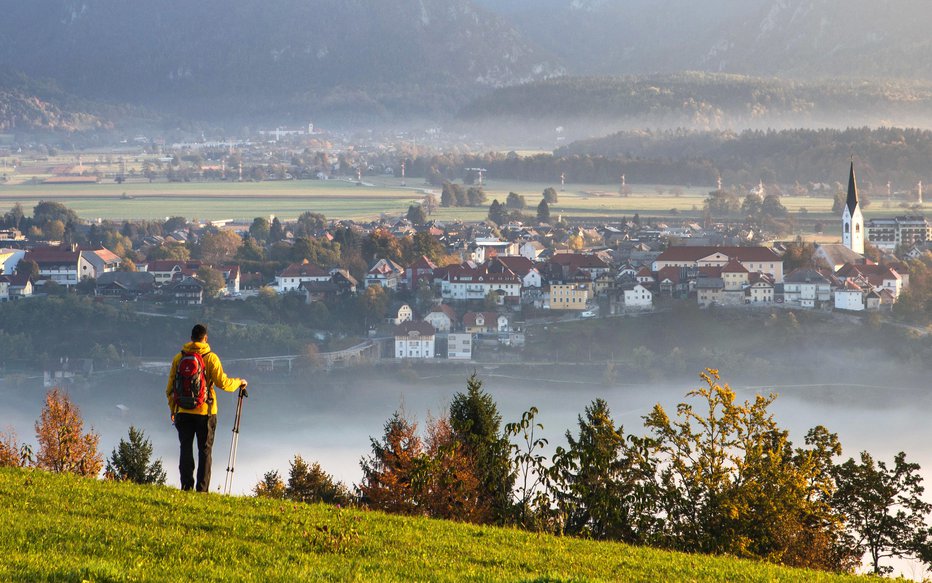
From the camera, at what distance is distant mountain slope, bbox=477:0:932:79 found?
410ft

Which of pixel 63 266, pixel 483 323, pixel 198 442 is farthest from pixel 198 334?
pixel 63 266

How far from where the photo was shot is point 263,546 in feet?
18.6

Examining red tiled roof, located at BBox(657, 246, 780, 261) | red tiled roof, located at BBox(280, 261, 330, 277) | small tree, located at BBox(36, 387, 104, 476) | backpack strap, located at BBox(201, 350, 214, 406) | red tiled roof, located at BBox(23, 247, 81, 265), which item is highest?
red tiled roof, located at BBox(657, 246, 780, 261)

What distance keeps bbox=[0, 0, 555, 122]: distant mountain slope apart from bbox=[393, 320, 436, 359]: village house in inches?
3994

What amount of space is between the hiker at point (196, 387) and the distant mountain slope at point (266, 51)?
132642mm

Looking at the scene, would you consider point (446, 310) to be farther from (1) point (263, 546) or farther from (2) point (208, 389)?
(1) point (263, 546)

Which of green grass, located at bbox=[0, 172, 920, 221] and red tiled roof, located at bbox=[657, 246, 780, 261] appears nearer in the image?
red tiled roof, located at bbox=[657, 246, 780, 261]

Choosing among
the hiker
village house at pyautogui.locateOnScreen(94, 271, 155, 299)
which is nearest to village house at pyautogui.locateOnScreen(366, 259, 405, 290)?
village house at pyautogui.locateOnScreen(94, 271, 155, 299)

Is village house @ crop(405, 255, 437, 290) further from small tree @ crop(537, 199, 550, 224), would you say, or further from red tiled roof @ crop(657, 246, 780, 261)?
small tree @ crop(537, 199, 550, 224)

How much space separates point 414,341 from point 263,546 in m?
32.2

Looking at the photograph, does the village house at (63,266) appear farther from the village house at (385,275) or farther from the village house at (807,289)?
the village house at (807,289)

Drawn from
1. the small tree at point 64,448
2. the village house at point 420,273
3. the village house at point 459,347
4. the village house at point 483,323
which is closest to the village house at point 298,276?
the village house at point 420,273

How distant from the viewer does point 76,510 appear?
20.1 feet

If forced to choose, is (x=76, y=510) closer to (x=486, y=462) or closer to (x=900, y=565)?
(x=486, y=462)
